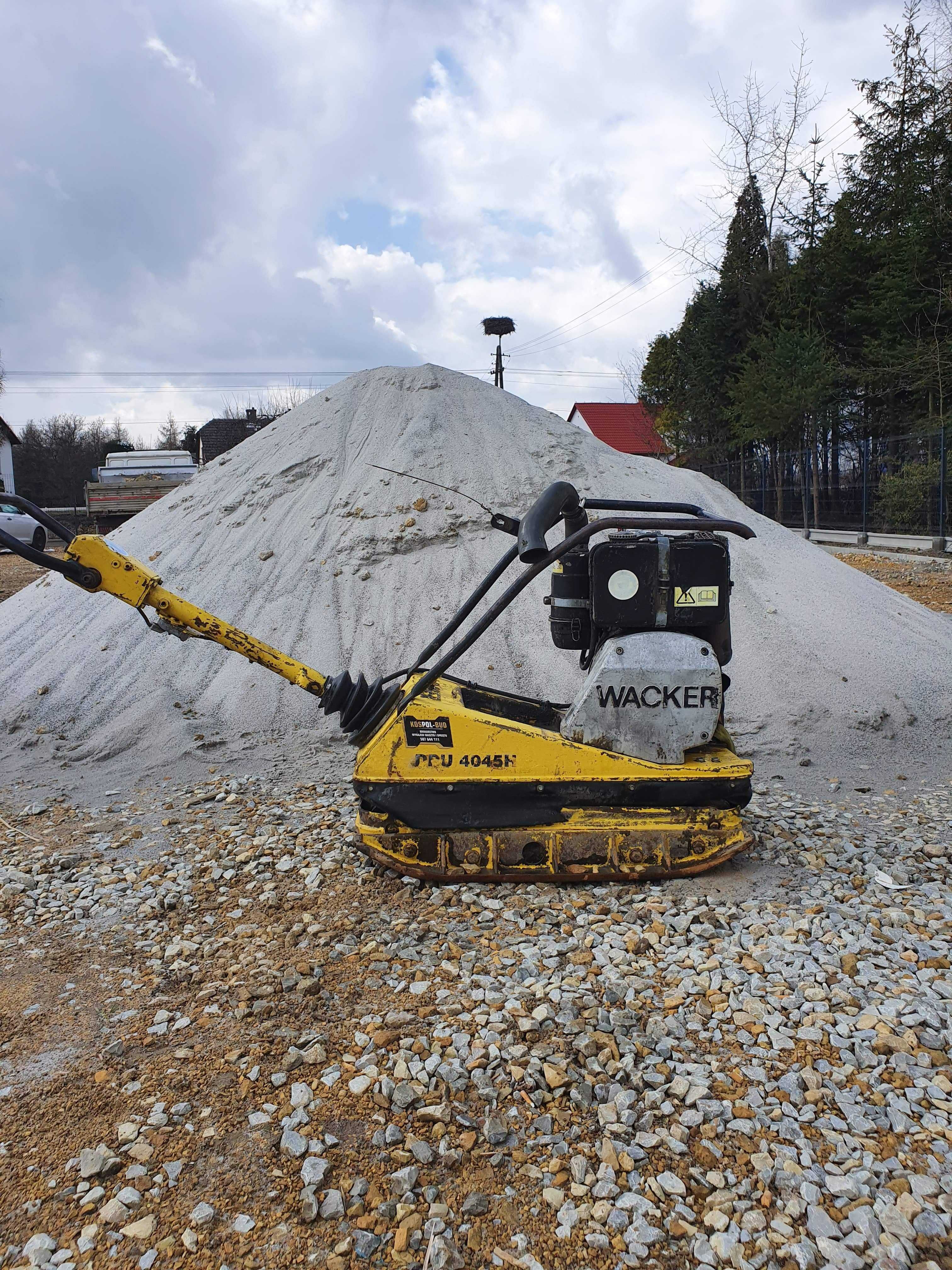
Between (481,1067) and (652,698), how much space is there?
1.55 m

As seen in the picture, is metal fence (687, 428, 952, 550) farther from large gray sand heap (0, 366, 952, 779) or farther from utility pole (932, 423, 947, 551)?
large gray sand heap (0, 366, 952, 779)

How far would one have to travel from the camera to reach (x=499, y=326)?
30.1 m

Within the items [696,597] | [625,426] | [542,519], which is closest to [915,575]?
[696,597]

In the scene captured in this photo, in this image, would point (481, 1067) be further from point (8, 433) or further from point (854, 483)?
point (8, 433)

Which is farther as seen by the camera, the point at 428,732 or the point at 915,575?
the point at 915,575

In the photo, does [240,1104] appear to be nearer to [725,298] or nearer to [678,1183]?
[678,1183]

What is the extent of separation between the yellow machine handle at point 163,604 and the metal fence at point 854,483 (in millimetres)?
Result: 14828

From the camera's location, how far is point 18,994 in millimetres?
3031

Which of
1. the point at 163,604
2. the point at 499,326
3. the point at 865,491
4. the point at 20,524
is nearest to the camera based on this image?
the point at 163,604

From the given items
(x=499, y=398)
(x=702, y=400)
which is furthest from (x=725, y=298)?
(x=499, y=398)

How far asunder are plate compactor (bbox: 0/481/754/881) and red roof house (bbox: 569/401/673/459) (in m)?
27.5

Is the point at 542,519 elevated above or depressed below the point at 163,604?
above

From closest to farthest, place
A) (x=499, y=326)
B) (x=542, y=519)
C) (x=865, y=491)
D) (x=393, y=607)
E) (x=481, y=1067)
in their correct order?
(x=481, y=1067) < (x=542, y=519) < (x=393, y=607) < (x=865, y=491) < (x=499, y=326)

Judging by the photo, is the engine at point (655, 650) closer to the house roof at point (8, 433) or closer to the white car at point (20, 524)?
the white car at point (20, 524)
